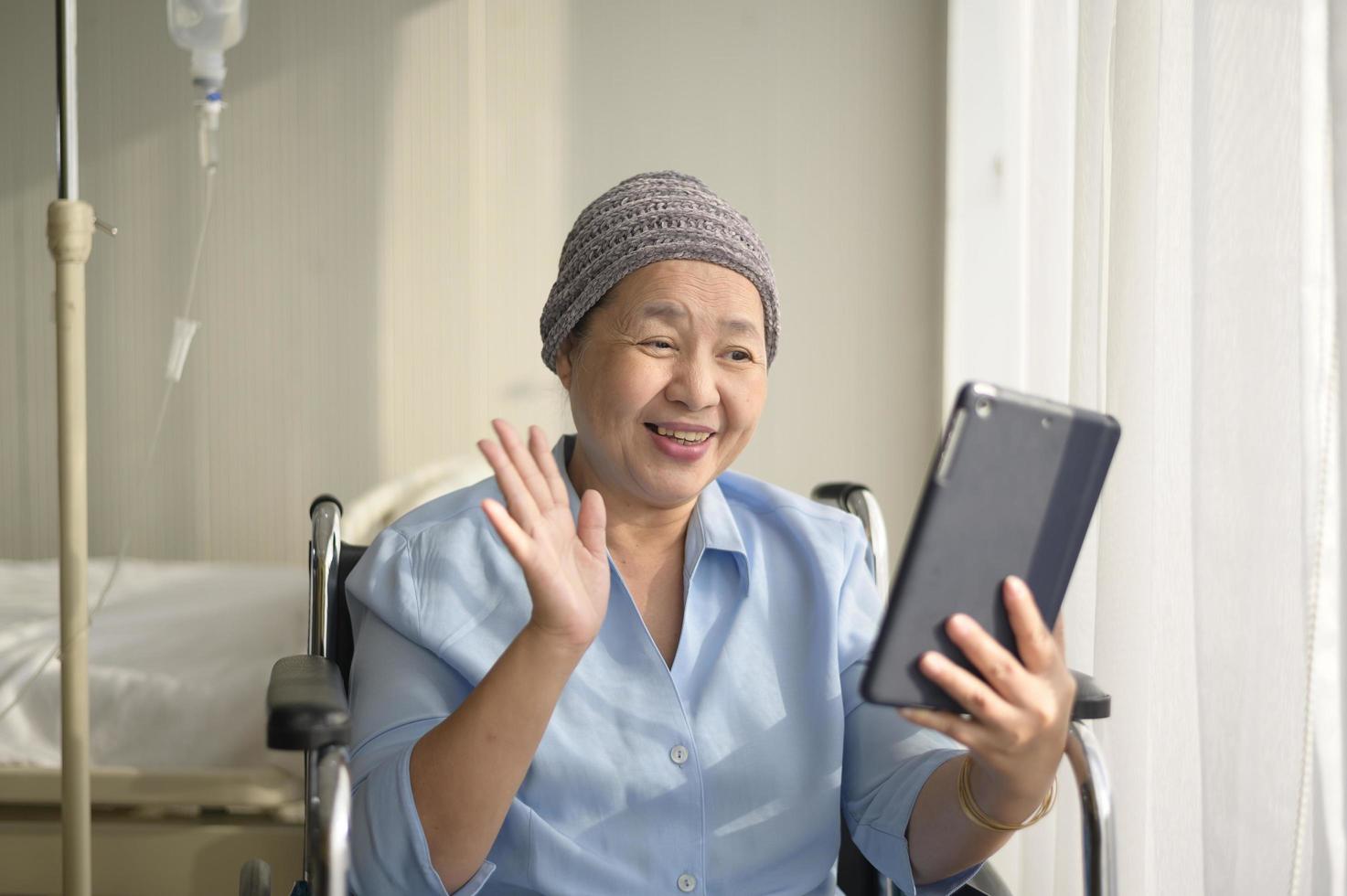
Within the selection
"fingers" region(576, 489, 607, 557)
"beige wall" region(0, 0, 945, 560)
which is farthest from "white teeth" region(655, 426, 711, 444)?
"beige wall" region(0, 0, 945, 560)

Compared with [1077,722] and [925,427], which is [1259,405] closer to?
[1077,722]

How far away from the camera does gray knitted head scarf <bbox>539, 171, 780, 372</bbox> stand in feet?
3.61

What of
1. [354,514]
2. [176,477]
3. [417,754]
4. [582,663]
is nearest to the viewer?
[417,754]

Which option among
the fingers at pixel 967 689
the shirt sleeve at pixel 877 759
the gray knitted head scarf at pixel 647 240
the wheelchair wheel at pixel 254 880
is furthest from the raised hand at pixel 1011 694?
the wheelchair wheel at pixel 254 880

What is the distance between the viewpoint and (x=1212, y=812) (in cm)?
113

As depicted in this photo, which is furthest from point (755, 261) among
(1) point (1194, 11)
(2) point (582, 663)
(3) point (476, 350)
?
(3) point (476, 350)

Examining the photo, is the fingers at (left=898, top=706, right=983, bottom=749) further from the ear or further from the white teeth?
the ear

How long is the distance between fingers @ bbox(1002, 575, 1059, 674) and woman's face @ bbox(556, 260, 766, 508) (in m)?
0.39

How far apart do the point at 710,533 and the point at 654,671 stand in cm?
16

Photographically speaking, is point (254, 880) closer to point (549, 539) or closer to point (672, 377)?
point (549, 539)

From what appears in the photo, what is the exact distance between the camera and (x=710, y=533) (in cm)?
116

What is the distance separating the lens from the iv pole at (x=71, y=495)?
1.11 meters

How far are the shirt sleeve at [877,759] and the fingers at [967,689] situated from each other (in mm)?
254

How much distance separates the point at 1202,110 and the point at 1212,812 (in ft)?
2.41
